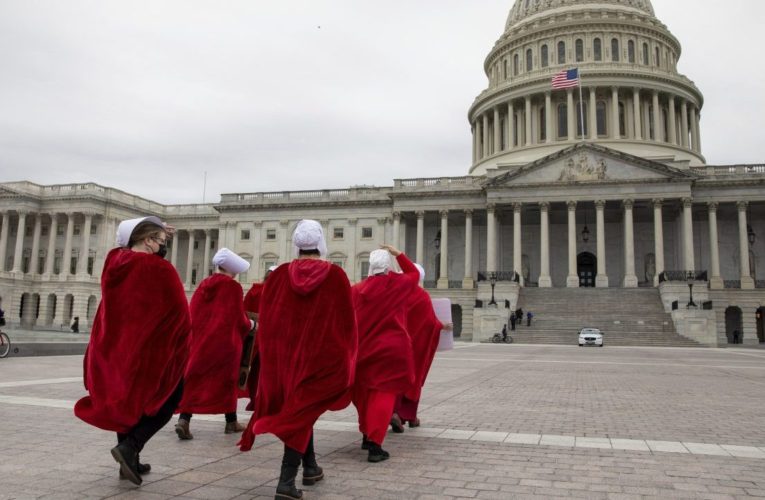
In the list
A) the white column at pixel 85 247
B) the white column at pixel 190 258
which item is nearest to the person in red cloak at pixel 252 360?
the white column at pixel 85 247

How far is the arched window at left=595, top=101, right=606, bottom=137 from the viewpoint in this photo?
69438 millimetres

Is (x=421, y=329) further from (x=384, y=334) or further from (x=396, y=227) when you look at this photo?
(x=396, y=227)

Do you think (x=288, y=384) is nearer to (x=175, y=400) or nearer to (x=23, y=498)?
(x=175, y=400)

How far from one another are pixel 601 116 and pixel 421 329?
224 feet

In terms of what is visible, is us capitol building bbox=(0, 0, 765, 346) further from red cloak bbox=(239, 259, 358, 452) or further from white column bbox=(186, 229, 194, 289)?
red cloak bbox=(239, 259, 358, 452)

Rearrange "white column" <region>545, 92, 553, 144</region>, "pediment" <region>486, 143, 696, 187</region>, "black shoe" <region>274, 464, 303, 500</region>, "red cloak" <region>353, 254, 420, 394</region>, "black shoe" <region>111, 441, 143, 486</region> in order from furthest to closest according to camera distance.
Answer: "white column" <region>545, 92, 553, 144</region>
"pediment" <region>486, 143, 696, 187</region>
"red cloak" <region>353, 254, 420, 394</region>
"black shoe" <region>111, 441, 143, 486</region>
"black shoe" <region>274, 464, 303, 500</region>

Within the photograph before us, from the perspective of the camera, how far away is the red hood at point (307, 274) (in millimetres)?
5551

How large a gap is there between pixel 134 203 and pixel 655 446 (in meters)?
73.8

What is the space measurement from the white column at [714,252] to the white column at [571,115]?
1745 centimetres

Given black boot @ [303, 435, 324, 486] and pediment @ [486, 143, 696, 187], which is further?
pediment @ [486, 143, 696, 187]

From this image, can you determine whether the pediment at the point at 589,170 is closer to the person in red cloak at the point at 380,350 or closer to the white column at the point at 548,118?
the white column at the point at 548,118

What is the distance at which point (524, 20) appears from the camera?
78.4m

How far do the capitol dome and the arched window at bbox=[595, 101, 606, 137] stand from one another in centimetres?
11

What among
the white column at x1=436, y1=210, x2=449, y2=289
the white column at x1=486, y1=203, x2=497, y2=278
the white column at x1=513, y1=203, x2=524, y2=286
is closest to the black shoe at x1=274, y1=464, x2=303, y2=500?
the white column at x1=513, y1=203, x2=524, y2=286
